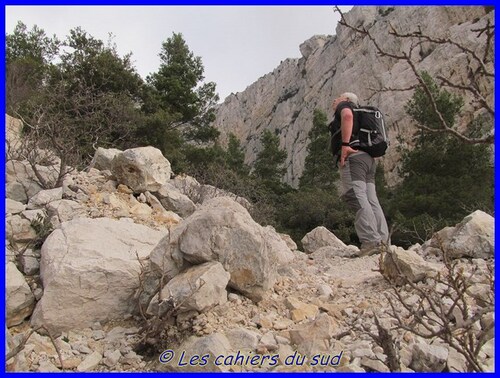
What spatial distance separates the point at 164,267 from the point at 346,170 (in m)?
2.63

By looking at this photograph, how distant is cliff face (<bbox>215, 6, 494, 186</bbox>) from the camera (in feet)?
91.9

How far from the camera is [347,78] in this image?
36875mm

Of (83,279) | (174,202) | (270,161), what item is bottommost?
(83,279)

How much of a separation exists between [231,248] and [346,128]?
2.35 meters

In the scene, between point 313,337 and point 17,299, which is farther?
point 17,299

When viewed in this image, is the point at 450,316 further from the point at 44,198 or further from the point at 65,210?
the point at 44,198

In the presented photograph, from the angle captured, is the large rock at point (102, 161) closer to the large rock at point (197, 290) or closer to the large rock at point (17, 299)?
the large rock at point (17, 299)

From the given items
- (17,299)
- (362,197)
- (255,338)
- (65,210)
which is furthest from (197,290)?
(362,197)

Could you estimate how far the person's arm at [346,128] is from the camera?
15.7ft

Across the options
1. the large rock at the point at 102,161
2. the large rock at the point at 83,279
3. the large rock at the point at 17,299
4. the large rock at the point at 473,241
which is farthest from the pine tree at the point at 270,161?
the large rock at the point at 17,299

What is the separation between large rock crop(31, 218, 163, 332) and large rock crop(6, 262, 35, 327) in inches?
4.5

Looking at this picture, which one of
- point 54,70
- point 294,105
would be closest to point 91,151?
point 54,70

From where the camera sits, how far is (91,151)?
34.4 ft

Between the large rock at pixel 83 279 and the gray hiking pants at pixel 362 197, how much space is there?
2447 millimetres
